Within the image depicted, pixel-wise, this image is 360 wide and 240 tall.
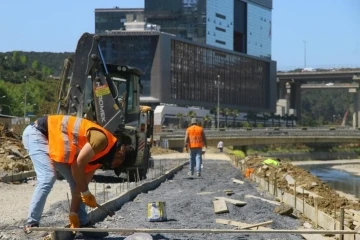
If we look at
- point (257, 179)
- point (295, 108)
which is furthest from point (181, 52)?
point (257, 179)

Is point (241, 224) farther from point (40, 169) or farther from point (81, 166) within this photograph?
point (40, 169)

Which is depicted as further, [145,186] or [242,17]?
[242,17]

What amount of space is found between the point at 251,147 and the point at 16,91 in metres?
30.1

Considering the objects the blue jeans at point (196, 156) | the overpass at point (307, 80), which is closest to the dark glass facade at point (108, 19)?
the overpass at point (307, 80)

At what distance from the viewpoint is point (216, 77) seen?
143m

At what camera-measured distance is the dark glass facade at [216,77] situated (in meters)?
130

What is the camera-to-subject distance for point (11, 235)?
8.37m

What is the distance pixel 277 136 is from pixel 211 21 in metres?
60.0

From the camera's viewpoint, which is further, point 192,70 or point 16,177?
point 192,70

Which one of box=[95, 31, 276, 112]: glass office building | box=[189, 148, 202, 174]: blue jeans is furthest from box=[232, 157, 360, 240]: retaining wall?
box=[95, 31, 276, 112]: glass office building

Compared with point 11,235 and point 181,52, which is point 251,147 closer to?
point 181,52

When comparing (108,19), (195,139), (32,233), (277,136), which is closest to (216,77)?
(108,19)

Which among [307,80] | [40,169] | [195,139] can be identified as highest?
[307,80]

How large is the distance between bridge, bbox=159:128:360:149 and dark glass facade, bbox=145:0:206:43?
185 ft
